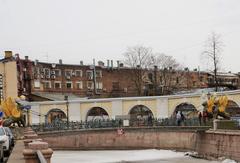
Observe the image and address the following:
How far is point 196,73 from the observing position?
12800cm

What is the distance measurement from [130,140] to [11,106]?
1485 cm

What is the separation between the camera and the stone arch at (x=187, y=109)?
6626 centimetres

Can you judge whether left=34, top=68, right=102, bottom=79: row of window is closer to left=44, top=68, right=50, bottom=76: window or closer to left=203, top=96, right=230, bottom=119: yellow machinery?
left=44, top=68, right=50, bottom=76: window

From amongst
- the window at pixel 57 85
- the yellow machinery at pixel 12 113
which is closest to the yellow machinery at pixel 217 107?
the yellow machinery at pixel 12 113

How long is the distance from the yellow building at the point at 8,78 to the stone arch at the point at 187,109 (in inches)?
901

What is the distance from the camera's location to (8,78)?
78.1 m

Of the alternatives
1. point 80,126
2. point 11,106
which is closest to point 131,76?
point 80,126

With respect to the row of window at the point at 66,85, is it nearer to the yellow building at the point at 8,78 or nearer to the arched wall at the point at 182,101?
the yellow building at the point at 8,78

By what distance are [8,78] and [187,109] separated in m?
25.1

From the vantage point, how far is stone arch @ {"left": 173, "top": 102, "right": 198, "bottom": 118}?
66256mm

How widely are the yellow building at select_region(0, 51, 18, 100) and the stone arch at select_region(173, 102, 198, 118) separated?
22.9 metres

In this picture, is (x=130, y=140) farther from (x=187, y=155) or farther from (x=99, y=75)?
(x=99, y=75)

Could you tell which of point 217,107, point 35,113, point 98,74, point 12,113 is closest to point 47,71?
point 98,74

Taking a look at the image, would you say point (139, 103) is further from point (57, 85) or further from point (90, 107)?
point (57, 85)
